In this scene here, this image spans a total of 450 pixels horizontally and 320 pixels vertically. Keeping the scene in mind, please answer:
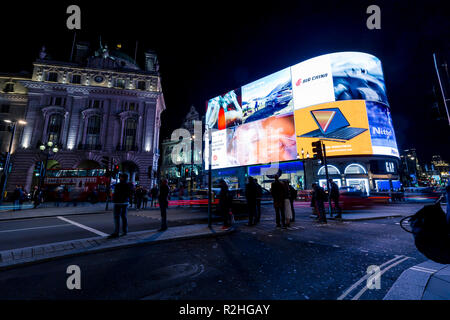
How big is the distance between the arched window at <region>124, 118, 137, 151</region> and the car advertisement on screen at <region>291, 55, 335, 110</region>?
1189 inches

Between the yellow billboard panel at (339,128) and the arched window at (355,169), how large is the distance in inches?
155

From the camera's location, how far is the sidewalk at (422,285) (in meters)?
2.32

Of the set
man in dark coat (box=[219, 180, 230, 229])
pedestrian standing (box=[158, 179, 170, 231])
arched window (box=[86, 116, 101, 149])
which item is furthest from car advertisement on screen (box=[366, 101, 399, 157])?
arched window (box=[86, 116, 101, 149])

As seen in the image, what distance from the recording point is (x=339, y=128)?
30.1 metres

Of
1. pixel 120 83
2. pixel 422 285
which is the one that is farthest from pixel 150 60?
pixel 422 285

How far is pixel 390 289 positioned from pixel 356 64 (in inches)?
1578

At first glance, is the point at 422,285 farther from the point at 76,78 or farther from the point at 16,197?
the point at 76,78

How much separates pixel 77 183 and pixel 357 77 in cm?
4322

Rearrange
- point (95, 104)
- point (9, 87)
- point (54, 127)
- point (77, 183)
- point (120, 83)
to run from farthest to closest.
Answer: point (120, 83), point (95, 104), point (9, 87), point (54, 127), point (77, 183)

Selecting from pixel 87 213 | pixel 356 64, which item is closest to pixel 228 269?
pixel 87 213

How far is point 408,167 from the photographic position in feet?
330

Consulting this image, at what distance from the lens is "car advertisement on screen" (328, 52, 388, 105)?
30625 millimetres

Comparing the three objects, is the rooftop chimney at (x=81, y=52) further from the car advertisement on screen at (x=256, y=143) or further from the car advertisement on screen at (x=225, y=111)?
the car advertisement on screen at (x=256, y=143)

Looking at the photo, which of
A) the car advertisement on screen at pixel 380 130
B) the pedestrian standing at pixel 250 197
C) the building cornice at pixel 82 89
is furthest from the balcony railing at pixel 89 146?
the car advertisement on screen at pixel 380 130
